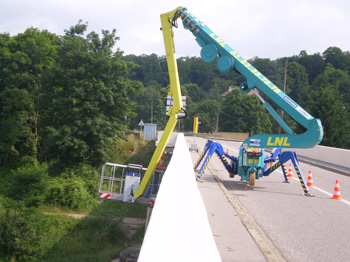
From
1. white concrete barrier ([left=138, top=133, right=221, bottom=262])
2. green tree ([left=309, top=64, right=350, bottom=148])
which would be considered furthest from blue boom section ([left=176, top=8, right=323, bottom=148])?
green tree ([left=309, top=64, right=350, bottom=148])

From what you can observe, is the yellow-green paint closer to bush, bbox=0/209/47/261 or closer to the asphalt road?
the asphalt road

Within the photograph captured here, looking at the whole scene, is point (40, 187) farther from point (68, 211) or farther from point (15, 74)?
point (15, 74)

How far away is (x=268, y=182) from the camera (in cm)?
1464

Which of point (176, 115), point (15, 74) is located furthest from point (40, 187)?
point (176, 115)

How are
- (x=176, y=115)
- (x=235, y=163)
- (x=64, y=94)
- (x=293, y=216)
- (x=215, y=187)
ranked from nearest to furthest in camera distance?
(x=293, y=216), (x=176, y=115), (x=215, y=187), (x=235, y=163), (x=64, y=94)

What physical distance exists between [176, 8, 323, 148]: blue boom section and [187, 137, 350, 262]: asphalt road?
160 cm

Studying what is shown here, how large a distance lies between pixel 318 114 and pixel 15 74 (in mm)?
26966

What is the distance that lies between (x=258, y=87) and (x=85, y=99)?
63.6ft

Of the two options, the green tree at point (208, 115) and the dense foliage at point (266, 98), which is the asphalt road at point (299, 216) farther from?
the green tree at point (208, 115)

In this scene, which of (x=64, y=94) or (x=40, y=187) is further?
(x=64, y=94)

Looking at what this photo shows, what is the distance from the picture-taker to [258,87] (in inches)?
430

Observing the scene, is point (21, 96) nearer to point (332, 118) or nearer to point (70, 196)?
point (70, 196)

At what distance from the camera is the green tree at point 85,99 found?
2725 cm

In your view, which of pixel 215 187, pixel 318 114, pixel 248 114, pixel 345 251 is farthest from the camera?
pixel 248 114
